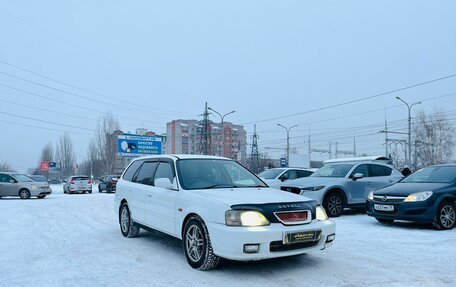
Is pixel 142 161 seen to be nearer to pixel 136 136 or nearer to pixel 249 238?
pixel 249 238

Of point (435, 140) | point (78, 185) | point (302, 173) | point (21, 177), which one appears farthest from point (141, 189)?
point (435, 140)

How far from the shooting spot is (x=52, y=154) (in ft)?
334

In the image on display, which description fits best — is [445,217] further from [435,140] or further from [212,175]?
[435,140]

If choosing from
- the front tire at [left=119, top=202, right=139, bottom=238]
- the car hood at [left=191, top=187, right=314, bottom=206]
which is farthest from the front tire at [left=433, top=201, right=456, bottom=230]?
the front tire at [left=119, top=202, right=139, bottom=238]

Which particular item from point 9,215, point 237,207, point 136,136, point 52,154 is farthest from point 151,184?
point 52,154

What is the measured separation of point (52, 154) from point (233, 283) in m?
107

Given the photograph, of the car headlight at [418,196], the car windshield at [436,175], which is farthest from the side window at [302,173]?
the car headlight at [418,196]

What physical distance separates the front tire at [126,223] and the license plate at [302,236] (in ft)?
12.3

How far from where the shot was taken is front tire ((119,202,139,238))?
308 inches

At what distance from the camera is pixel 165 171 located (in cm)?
685

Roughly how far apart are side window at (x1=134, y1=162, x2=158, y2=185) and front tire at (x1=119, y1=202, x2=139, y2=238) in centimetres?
74

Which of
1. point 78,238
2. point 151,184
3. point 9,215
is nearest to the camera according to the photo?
point 151,184

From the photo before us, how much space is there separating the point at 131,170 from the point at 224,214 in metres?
3.89

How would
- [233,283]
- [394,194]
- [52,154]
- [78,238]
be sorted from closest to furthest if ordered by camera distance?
[233,283] → [78,238] → [394,194] → [52,154]
